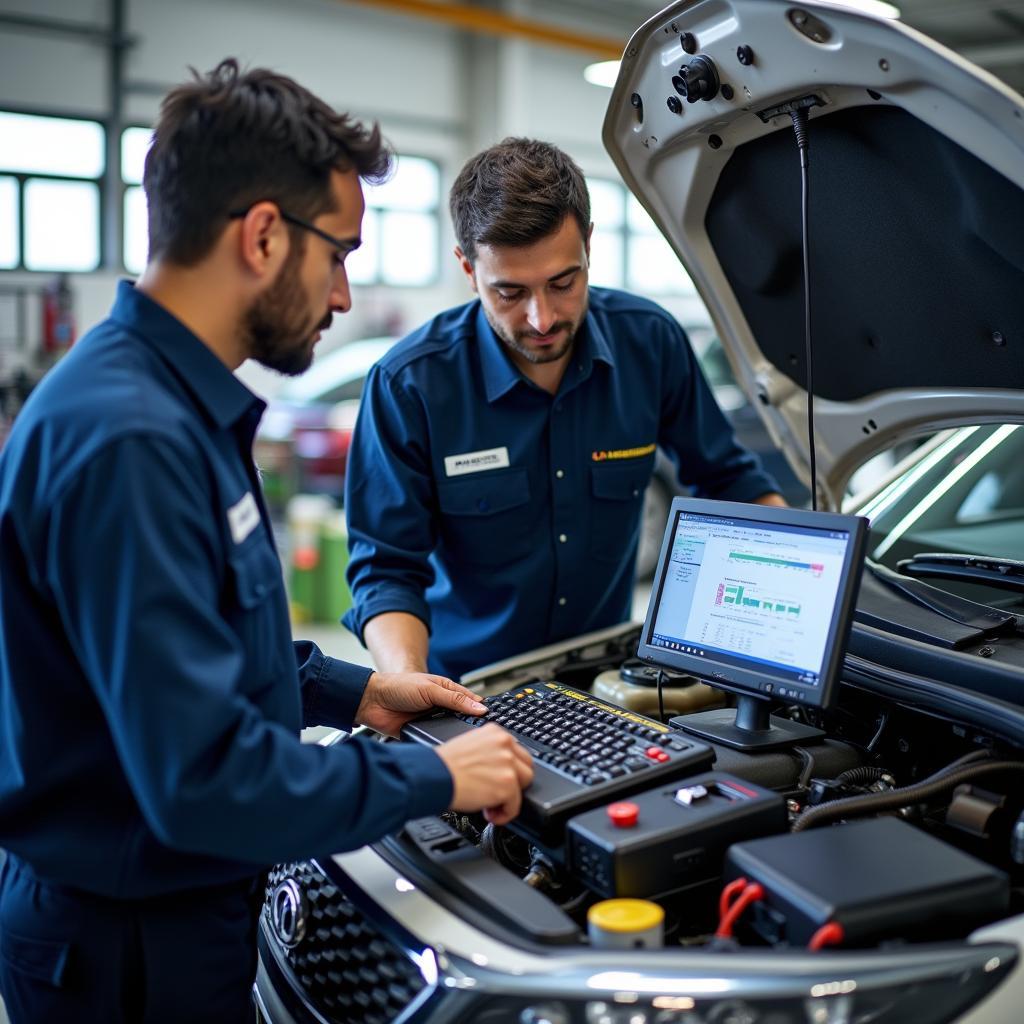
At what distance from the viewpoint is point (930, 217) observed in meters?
1.63

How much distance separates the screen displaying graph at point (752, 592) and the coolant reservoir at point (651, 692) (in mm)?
300

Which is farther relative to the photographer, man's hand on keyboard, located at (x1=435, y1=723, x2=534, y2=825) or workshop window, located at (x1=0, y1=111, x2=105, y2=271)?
workshop window, located at (x1=0, y1=111, x2=105, y2=271)

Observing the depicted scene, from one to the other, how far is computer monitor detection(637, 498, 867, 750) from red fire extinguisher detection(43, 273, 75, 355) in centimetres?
690

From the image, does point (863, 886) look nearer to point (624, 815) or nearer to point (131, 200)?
point (624, 815)

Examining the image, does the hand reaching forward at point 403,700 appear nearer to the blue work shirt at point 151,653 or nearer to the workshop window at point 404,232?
the blue work shirt at point 151,653

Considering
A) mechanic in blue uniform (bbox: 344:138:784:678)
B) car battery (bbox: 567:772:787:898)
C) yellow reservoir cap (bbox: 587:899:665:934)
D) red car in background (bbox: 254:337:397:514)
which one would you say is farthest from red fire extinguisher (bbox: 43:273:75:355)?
yellow reservoir cap (bbox: 587:899:665:934)

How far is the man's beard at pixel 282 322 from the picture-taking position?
1204mm

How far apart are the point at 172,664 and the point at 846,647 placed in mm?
834

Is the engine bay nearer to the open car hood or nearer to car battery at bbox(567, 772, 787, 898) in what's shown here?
car battery at bbox(567, 772, 787, 898)

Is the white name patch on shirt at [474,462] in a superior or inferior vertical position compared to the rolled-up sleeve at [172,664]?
superior

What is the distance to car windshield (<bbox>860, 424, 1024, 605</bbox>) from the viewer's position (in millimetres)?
Result: 2080

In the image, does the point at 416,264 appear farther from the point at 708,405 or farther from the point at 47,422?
the point at 47,422

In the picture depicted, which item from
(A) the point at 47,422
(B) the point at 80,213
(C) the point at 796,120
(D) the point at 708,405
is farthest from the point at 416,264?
(A) the point at 47,422

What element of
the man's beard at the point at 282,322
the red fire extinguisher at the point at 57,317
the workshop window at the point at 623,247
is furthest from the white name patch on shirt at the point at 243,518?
the workshop window at the point at 623,247
